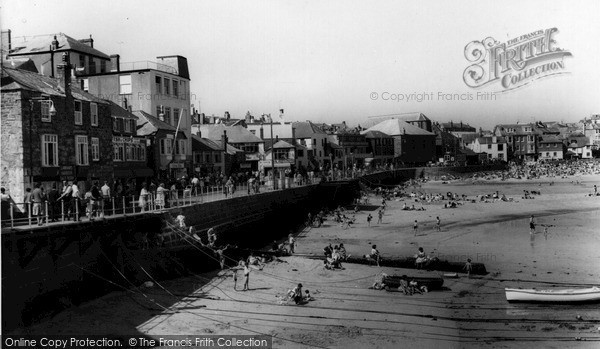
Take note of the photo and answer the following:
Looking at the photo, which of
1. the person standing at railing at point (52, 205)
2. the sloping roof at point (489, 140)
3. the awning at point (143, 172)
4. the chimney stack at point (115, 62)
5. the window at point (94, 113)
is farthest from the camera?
the sloping roof at point (489, 140)

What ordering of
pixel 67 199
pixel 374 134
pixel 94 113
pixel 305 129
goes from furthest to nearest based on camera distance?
1. pixel 374 134
2. pixel 305 129
3. pixel 94 113
4. pixel 67 199

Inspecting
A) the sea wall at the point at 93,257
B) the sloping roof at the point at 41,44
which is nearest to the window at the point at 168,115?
the sloping roof at the point at 41,44

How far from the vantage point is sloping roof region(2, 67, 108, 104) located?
76.0ft

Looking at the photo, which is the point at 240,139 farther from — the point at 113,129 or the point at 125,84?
the point at 113,129

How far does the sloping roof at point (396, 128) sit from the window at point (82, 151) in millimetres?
87259

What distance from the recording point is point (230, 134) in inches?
2697

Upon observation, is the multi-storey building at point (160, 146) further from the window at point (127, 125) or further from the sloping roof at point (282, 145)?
the sloping roof at point (282, 145)

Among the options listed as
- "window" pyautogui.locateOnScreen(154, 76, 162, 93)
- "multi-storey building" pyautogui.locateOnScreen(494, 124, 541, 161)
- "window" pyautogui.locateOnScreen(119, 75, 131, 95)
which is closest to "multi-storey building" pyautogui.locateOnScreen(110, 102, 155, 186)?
"window" pyautogui.locateOnScreen(119, 75, 131, 95)

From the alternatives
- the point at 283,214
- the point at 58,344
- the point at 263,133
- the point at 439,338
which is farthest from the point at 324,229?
the point at 263,133

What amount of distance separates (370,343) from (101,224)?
11.1m

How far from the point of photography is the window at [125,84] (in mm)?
44281

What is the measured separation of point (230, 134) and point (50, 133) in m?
43.6

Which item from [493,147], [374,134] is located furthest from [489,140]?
[374,134]

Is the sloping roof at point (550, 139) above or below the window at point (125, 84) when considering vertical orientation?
below
